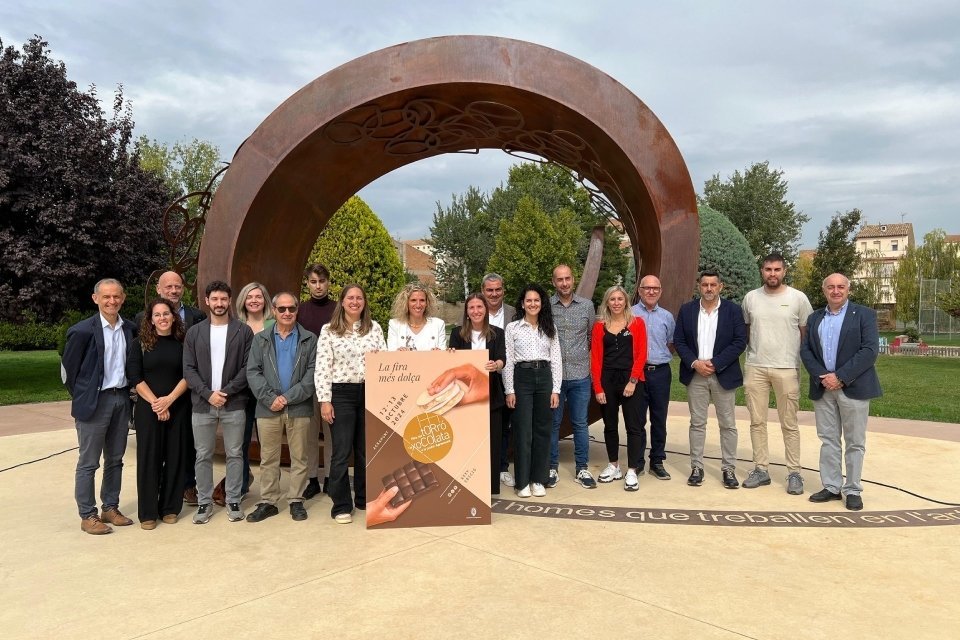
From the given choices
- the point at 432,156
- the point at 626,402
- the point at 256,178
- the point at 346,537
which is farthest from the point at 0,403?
the point at 626,402

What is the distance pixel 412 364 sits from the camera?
4.32 m

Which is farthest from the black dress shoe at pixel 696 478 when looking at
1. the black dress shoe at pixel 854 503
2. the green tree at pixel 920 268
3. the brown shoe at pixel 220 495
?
the green tree at pixel 920 268

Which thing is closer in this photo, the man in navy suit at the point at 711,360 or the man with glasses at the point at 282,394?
the man with glasses at the point at 282,394

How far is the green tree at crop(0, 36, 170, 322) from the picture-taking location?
422 inches

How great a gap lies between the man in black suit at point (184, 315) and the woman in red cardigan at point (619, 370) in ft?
9.70

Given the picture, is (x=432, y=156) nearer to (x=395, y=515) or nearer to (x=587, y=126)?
(x=587, y=126)

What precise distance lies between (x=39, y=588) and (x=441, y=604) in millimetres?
1985

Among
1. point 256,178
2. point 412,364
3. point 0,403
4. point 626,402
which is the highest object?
point 256,178

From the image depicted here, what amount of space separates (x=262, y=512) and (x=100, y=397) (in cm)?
124

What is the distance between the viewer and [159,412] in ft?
14.1

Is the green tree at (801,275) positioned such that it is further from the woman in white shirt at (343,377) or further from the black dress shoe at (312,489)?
the woman in white shirt at (343,377)

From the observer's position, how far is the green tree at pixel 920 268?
39.2 metres

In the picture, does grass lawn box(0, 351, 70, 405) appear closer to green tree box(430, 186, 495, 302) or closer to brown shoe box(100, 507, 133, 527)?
brown shoe box(100, 507, 133, 527)

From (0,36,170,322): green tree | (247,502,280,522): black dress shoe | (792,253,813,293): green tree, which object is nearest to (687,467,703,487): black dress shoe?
(247,502,280,522): black dress shoe
